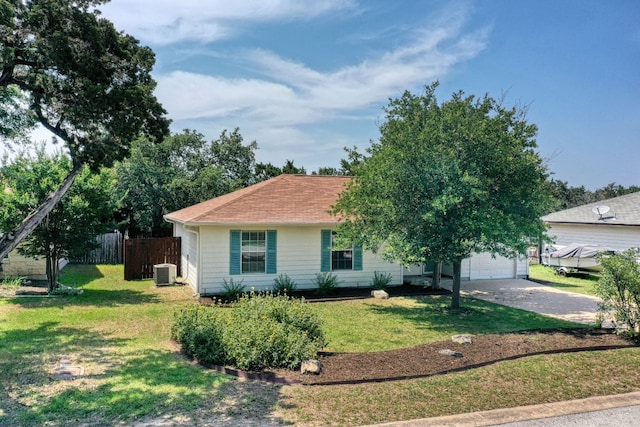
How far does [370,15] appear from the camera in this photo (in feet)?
39.4

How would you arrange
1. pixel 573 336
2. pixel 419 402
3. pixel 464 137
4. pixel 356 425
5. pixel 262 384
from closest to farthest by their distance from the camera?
pixel 356 425, pixel 419 402, pixel 262 384, pixel 573 336, pixel 464 137

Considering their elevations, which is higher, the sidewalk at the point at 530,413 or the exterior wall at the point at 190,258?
the exterior wall at the point at 190,258

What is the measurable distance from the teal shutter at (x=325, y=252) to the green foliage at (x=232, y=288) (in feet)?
9.37

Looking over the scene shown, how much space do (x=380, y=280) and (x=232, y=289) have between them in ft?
17.3

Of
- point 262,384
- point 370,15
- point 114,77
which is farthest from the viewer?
point 370,15

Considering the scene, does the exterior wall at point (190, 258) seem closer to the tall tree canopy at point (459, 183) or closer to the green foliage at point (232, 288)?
the green foliage at point (232, 288)

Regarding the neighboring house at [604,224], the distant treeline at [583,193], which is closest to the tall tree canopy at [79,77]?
the neighboring house at [604,224]

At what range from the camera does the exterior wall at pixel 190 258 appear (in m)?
14.0

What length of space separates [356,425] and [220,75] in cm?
1309

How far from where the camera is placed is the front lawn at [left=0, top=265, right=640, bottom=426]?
5098 millimetres

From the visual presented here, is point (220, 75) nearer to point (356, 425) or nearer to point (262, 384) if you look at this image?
point (262, 384)

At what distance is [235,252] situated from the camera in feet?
43.9

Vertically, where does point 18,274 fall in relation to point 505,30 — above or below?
below

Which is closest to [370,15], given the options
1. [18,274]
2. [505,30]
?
[505,30]
